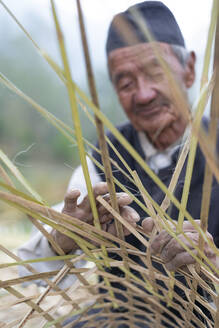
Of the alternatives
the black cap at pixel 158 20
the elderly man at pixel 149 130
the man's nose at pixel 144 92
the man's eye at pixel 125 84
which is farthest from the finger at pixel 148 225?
the man's eye at pixel 125 84

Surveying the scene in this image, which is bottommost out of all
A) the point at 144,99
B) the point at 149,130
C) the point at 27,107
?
the point at 149,130

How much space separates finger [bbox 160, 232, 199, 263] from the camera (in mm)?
→ 390

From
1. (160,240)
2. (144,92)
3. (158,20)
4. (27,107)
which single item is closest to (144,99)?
(144,92)

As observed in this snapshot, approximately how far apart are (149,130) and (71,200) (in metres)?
0.63

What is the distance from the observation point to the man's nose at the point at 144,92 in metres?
1.00

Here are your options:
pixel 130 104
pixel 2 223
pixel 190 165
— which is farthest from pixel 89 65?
pixel 2 223

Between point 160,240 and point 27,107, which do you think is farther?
point 27,107

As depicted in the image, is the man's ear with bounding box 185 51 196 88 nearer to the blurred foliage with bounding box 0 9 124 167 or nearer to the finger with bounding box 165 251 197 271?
the blurred foliage with bounding box 0 9 124 167

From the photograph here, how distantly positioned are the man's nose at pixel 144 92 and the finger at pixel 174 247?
2.16 ft

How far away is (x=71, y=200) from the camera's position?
1.68 ft

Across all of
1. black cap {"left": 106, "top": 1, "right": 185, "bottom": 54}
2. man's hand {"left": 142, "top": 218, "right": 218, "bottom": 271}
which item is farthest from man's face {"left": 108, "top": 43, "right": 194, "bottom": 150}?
man's hand {"left": 142, "top": 218, "right": 218, "bottom": 271}

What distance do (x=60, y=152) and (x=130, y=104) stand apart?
3.43 metres

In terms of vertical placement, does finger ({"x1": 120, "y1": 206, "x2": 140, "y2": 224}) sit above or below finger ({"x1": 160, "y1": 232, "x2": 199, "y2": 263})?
above

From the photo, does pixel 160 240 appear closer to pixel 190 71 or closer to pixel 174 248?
pixel 174 248
